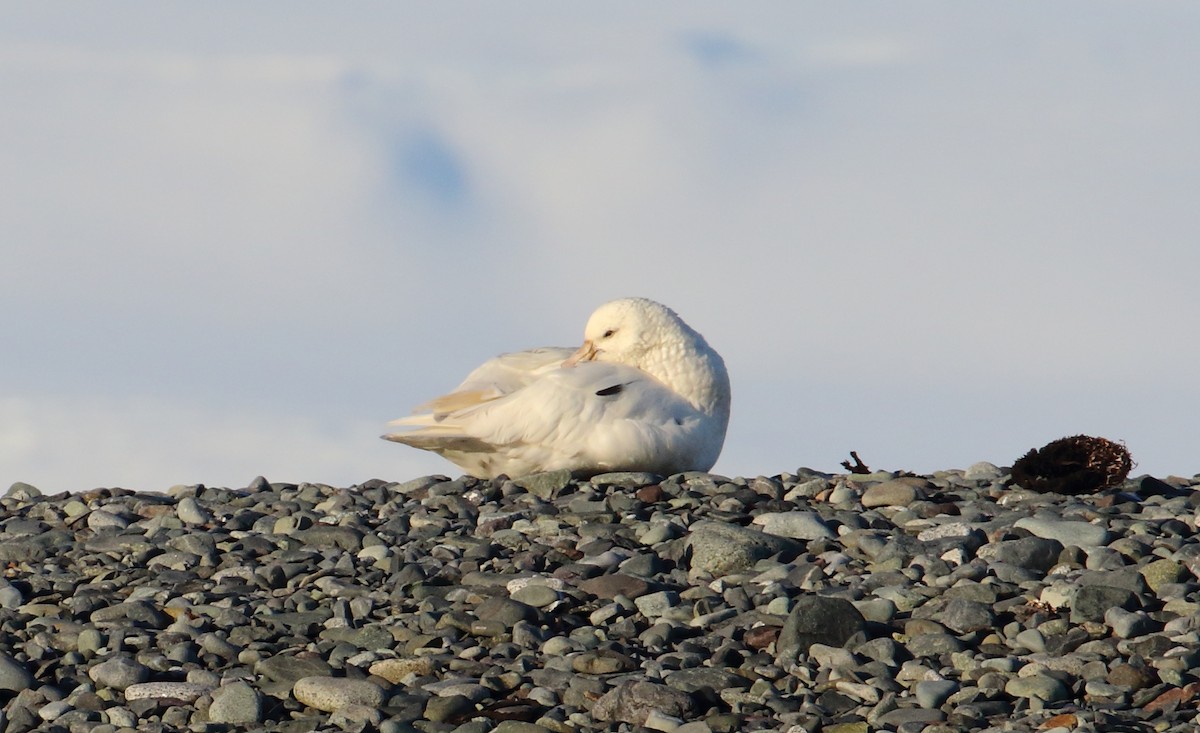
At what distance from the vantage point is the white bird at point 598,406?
9961 mm

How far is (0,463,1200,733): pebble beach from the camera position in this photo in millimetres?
6566

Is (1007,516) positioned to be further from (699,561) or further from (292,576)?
(292,576)

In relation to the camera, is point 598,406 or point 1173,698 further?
point 598,406

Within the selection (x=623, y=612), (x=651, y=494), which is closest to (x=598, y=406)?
(x=651, y=494)

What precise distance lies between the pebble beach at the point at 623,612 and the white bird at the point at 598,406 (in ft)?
0.82

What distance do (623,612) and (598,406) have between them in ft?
8.70

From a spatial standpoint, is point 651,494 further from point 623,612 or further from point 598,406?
point 623,612

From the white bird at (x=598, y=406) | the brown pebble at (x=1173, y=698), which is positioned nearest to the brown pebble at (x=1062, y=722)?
the brown pebble at (x=1173, y=698)

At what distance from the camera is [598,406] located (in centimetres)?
1002

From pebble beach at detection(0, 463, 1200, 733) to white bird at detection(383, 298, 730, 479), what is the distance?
25cm

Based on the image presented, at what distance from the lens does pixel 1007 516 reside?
8.88 m

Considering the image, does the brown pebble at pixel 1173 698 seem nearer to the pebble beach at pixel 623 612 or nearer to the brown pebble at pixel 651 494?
the pebble beach at pixel 623 612

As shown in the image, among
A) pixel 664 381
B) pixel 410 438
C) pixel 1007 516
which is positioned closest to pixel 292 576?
pixel 410 438

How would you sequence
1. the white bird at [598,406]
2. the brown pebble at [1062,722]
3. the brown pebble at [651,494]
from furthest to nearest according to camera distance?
the white bird at [598,406]
the brown pebble at [651,494]
the brown pebble at [1062,722]
